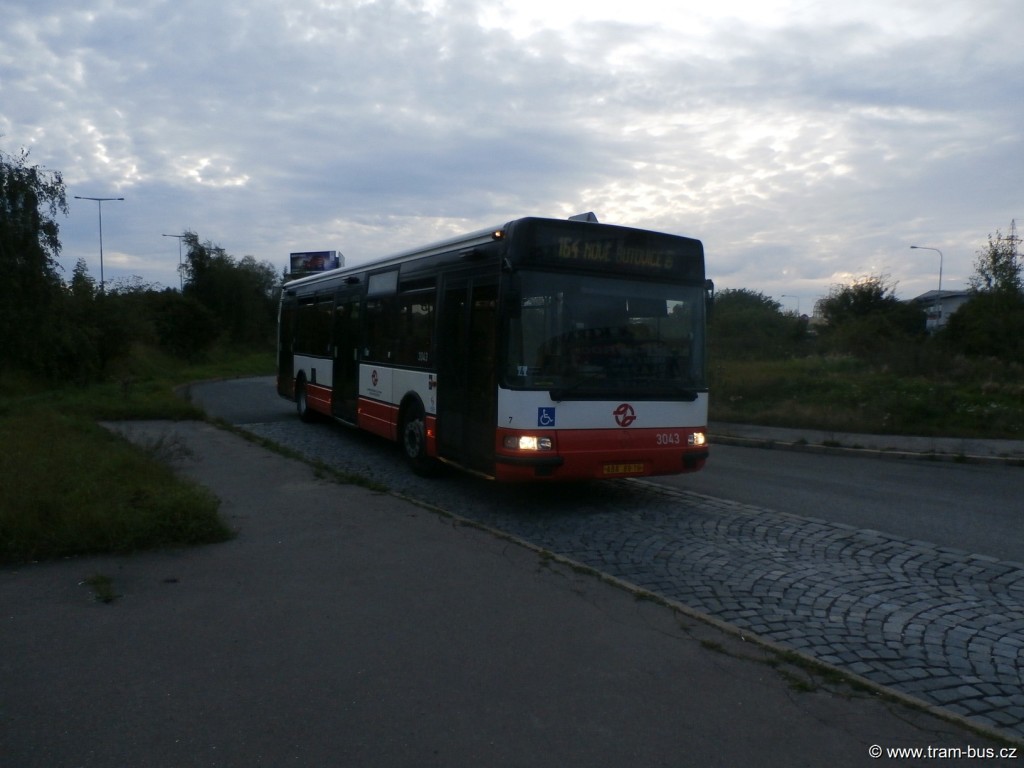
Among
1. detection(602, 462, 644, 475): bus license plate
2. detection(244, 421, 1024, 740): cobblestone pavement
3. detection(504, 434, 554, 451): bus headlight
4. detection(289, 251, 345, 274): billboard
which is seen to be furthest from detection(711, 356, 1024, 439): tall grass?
detection(289, 251, 345, 274): billboard

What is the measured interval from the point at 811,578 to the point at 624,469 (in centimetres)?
290

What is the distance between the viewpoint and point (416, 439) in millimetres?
12336

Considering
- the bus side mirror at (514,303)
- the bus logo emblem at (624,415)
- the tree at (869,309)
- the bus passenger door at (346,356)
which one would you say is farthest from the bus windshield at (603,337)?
the tree at (869,309)

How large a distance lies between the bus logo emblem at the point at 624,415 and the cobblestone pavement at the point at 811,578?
0.99 meters

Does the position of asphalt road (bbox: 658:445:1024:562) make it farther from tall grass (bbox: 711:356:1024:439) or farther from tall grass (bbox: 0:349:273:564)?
tall grass (bbox: 0:349:273:564)

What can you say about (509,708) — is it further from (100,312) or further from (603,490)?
(100,312)

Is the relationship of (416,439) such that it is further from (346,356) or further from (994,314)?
(994,314)

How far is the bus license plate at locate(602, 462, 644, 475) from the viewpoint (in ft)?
31.9

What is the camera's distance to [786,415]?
21.3 meters

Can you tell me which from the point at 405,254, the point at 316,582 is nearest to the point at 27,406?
the point at 405,254

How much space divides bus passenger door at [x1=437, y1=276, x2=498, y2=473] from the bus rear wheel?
0.70m

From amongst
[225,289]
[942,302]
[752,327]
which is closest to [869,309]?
[752,327]

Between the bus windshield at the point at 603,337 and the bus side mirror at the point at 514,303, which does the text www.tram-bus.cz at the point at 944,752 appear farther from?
the bus side mirror at the point at 514,303

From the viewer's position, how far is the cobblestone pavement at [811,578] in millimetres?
5316
